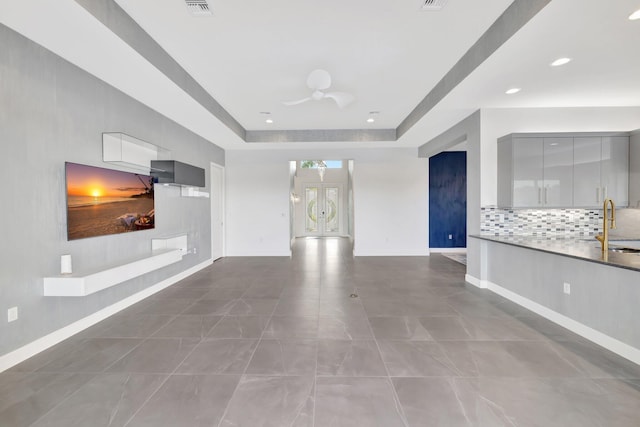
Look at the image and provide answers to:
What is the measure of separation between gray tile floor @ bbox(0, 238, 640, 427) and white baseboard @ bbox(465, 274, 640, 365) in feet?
0.35

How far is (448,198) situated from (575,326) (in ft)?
17.3

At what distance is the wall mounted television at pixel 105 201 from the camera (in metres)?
2.87

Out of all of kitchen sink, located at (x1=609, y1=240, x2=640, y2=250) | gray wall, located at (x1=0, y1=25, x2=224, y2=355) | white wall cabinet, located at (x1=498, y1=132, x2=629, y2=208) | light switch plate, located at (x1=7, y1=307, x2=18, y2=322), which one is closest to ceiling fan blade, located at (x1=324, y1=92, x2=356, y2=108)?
white wall cabinet, located at (x1=498, y1=132, x2=629, y2=208)

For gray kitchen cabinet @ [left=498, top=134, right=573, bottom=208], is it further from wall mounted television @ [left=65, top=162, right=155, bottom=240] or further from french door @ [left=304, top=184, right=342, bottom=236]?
french door @ [left=304, top=184, right=342, bottom=236]

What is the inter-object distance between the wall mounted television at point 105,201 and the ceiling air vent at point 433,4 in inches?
152

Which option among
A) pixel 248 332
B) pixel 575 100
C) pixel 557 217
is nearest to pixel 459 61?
pixel 575 100

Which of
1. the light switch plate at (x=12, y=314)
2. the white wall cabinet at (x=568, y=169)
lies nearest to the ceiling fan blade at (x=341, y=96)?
the white wall cabinet at (x=568, y=169)

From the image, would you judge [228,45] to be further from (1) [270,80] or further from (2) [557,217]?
(2) [557,217]

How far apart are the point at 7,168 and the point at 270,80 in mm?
2963

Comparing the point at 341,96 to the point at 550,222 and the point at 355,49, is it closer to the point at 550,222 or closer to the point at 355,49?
the point at 355,49

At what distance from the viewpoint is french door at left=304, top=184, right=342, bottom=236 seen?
12.4 m

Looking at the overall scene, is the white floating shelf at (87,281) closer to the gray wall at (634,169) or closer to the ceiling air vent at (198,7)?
the ceiling air vent at (198,7)

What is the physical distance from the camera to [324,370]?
89.0 inches

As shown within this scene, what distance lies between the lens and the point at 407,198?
7.42m
